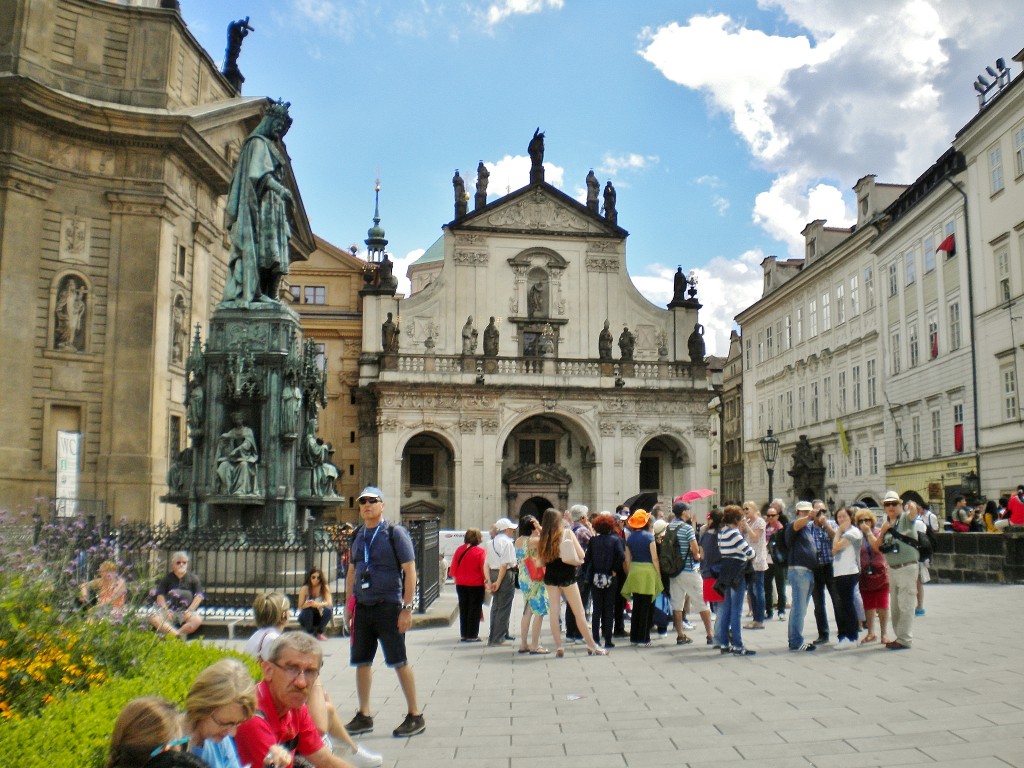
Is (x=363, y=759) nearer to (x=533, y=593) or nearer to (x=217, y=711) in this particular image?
(x=217, y=711)

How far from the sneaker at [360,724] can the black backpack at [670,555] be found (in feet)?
18.8

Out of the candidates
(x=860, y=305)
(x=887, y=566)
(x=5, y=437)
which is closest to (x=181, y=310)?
(x=5, y=437)

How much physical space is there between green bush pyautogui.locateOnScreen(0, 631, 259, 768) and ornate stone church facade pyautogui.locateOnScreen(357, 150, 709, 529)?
114ft

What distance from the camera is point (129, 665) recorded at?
20.1 ft

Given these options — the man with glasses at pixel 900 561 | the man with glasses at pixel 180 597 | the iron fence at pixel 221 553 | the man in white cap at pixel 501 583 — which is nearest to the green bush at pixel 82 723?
the man with glasses at pixel 180 597

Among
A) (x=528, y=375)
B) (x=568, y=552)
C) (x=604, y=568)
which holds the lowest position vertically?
(x=604, y=568)

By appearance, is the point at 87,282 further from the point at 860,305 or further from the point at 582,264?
the point at 860,305

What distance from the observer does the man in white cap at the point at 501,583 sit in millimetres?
11995

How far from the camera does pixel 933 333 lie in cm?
3284

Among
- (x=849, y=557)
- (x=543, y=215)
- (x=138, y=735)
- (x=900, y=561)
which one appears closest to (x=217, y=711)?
(x=138, y=735)

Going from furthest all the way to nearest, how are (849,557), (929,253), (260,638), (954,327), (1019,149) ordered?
1. (929,253)
2. (954,327)
3. (1019,149)
4. (849,557)
5. (260,638)

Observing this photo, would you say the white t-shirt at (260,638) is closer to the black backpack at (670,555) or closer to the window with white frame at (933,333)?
the black backpack at (670,555)

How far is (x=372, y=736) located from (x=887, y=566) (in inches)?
273

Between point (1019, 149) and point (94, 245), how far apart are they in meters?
24.2
